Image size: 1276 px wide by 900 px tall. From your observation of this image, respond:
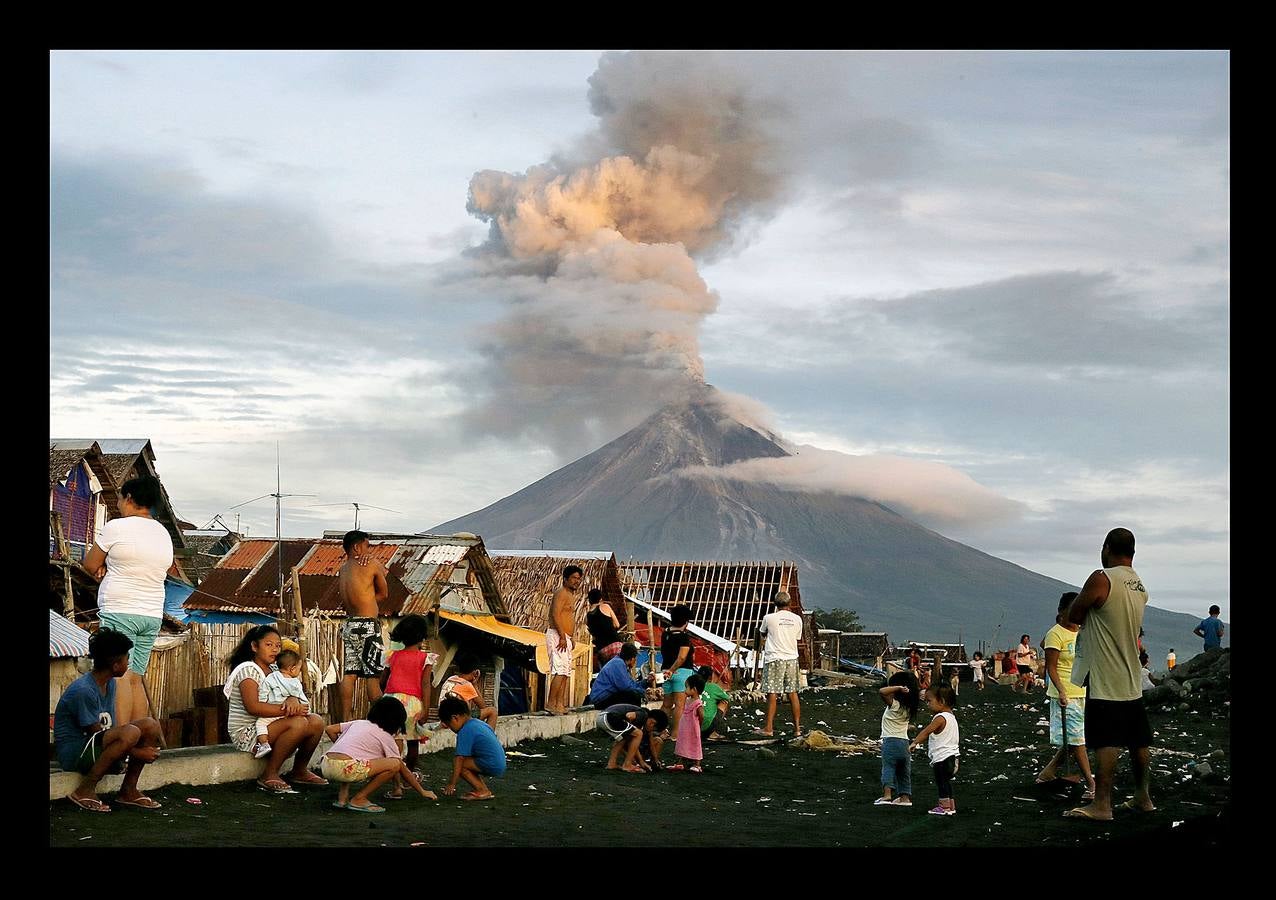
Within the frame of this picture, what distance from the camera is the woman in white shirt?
8.16 metres

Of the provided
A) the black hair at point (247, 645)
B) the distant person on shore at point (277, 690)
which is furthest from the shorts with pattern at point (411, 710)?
the black hair at point (247, 645)

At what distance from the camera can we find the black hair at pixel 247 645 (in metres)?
9.30

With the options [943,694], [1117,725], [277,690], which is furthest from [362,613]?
[1117,725]

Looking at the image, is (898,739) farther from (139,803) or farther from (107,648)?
(107,648)

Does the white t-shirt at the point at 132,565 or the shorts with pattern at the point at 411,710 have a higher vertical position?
the white t-shirt at the point at 132,565

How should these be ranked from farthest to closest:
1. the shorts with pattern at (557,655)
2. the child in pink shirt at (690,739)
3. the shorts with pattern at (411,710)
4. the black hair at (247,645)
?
1. the shorts with pattern at (557,655)
2. the child in pink shirt at (690,739)
3. the shorts with pattern at (411,710)
4. the black hair at (247,645)

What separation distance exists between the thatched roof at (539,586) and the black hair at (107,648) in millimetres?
17216

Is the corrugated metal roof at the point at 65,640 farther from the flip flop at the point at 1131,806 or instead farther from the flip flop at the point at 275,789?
the flip flop at the point at 1131,806

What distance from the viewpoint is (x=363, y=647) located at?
10.8 metres

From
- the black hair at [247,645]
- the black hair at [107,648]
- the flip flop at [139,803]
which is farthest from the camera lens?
the black hair at [247,645]
